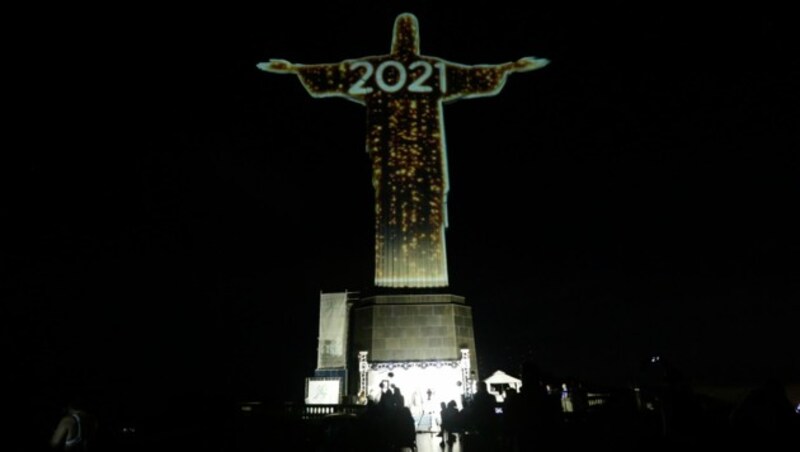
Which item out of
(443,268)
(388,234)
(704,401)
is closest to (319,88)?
(388,234)

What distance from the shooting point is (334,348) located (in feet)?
54.6

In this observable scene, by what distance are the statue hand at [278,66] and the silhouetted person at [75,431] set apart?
1237 cm

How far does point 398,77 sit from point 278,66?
3825mm

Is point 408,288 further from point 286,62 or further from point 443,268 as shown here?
point 286,62

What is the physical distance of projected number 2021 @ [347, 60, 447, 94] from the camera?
1580 cm

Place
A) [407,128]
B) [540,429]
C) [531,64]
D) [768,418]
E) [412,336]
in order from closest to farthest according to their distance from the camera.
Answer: [768,418]
[540,429]
[412,336]
[407,128]
[531,64]

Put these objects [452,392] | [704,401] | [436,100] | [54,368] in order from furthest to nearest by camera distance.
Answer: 1. [54,368]
2. [436,100]
3. [452,392]
4. [704,401]

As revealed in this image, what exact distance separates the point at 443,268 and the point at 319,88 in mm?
6889

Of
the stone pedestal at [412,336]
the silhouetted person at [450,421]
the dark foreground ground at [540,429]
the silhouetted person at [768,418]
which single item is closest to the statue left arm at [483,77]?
the stone pedestal at [412,336]

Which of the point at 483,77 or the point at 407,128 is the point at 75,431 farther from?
the point at 483,77

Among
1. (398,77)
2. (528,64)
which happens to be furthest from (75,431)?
(528,64)

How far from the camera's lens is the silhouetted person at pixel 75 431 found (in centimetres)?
549

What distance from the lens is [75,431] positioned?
18.2 feet

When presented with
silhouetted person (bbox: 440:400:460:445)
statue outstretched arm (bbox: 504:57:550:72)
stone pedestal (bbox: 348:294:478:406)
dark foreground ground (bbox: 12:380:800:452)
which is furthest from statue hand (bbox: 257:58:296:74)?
dark foreground ground (bbox: 12:380:800:452)
